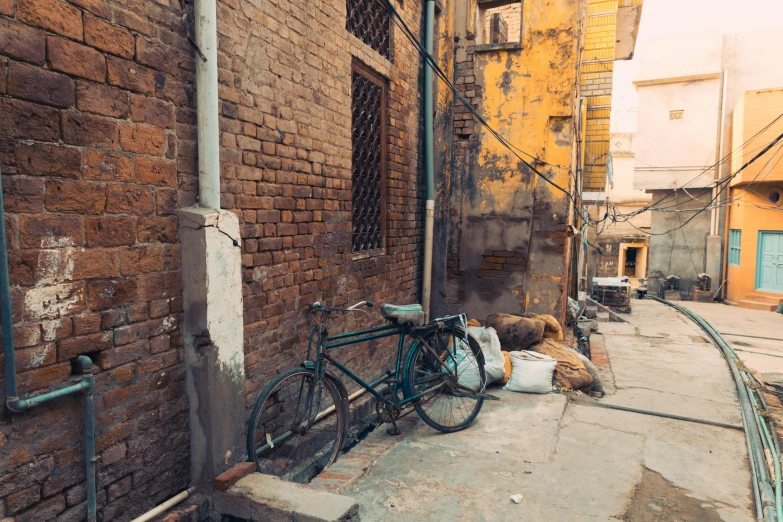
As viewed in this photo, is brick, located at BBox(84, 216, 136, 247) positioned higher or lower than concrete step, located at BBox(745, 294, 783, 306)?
higher

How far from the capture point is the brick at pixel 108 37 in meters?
2.11

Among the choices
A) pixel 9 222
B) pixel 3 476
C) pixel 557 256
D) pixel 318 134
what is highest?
pixel 318 134

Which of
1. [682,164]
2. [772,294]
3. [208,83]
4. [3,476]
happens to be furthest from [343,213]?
[682,164]

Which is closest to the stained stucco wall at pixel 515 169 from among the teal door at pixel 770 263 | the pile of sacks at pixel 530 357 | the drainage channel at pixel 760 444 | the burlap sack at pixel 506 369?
the pile of sacks at pixel 530 357

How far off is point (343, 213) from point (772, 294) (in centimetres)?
1675

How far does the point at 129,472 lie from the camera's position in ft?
7.89

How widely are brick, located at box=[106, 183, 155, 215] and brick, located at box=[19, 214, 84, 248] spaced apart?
0.18 meters

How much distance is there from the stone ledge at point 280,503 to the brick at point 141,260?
127 centimetres

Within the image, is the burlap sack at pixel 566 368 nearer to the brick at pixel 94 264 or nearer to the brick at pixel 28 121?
the brick at pixel 94 264

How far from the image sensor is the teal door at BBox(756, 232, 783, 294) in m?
15.6

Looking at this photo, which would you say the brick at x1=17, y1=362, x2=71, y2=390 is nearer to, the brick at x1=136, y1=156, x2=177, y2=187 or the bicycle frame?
the brick at x1=136, y1=156, x2=177, y2=187

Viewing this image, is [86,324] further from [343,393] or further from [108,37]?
[343,393]

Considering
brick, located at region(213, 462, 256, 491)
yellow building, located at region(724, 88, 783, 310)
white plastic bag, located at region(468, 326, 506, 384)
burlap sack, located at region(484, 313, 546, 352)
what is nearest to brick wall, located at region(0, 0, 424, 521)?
brick, located at region(213, 462, 256, 491)

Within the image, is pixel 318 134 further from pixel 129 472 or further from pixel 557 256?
pixel 557 256
